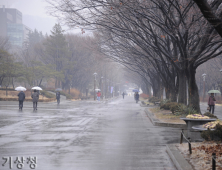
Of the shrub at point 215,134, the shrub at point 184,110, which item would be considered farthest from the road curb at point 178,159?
the shrub at point 184,110

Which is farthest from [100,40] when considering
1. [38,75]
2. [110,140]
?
[38,75]

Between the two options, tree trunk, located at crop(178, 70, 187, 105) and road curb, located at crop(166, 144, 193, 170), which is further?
tree trunk, located at crop(178, 70, 187, 105)

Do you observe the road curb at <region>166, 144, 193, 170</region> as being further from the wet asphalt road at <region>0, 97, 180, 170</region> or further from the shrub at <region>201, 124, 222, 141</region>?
the shrub at <region>201, 124, 222, 141</region>

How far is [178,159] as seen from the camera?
762 centimetres

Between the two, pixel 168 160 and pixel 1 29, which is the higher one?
pixel 1 29

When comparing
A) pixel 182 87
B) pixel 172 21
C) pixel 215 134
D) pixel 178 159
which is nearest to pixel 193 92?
pixel 182 87

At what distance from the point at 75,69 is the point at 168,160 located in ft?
211

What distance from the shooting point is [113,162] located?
7844 mm

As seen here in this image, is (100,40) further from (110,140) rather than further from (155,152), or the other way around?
(155,152)

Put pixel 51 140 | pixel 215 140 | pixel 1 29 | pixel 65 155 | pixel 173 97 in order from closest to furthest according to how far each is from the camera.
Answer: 1. pixel 65 155
2. pixel 215 140
3. pixel 51 140
4. pixel 173 97
5. pixel 1 29

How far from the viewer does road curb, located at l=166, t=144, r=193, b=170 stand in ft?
22.6

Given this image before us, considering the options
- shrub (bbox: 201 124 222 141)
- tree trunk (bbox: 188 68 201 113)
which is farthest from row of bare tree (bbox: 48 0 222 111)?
shrub (bbox: 201 124 222 141)

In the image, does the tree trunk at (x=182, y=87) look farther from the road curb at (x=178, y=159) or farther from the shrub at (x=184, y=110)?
the road curb at (x=178, y=159)

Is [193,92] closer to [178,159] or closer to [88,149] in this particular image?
[88,149]
